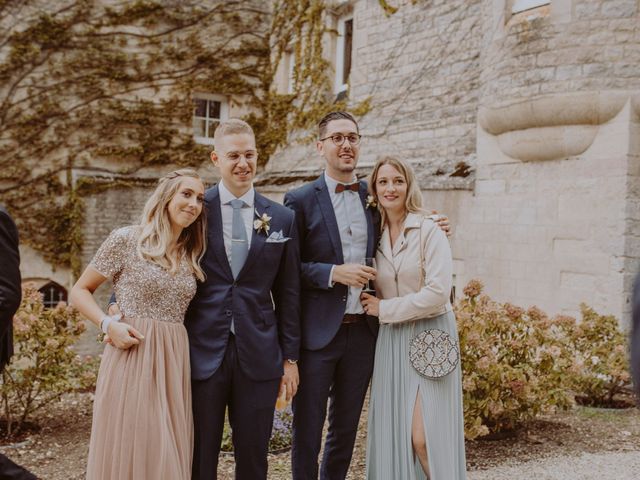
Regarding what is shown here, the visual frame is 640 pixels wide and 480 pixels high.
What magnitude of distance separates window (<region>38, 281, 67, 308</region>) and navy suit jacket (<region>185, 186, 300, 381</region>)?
392 inches

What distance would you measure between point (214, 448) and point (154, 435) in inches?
12.5

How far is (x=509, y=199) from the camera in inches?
283

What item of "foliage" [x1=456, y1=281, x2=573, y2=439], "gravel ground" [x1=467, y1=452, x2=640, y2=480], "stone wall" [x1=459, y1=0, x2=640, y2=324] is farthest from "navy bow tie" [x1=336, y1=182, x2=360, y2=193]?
"stone wall" [x1=459, y1=0, x2=640, y2=324]

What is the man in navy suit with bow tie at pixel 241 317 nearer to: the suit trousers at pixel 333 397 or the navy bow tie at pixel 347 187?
the suit trousers at pixel 333 397

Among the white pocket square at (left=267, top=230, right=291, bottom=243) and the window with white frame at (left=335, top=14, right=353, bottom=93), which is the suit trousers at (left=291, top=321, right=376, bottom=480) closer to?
the white pocket square at (left=267, top=230, right=291, bottom=243)

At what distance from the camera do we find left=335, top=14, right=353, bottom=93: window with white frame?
1087cm

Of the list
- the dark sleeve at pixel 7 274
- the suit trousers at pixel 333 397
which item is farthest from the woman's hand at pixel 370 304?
the dark sleeve at pixel 7 274

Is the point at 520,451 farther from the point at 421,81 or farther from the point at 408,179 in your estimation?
the point at 421,81

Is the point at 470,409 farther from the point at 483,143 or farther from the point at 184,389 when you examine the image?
the point at 483,143

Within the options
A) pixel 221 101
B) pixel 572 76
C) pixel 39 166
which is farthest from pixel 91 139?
pixel 572 76

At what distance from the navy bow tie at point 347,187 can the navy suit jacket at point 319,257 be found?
0.20 feet

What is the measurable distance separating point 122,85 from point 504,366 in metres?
9.95

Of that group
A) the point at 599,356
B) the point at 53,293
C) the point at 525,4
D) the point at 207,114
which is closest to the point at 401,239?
the point at 599,356

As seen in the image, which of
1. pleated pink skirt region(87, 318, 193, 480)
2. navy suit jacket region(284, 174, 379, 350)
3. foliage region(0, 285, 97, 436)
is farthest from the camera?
foliage region(0, 285, 97, 436)
